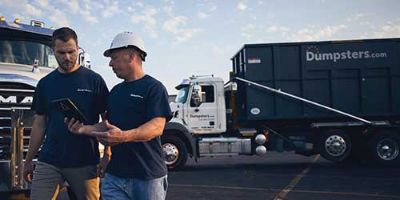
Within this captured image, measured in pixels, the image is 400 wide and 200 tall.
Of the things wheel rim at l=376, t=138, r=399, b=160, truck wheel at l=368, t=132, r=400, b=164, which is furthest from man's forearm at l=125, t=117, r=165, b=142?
wheel rim at l=376, t=138, r=399, b=160

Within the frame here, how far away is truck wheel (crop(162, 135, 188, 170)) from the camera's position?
1112cm

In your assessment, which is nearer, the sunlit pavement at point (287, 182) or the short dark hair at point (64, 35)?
the short dark hair at point (64, 35)

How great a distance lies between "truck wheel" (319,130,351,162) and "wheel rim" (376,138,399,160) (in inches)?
37.0

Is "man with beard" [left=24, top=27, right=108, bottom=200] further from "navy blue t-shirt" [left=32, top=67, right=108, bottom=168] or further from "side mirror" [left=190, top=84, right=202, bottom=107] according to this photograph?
"side mirror" [left=190, top=84, right=202, bottom=107]

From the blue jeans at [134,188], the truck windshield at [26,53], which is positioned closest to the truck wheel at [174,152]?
the truck windshield at [26,53]

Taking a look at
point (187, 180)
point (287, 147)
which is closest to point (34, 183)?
point (187, 180)

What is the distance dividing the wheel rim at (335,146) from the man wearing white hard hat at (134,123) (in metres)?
9.67

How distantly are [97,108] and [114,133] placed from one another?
0.94 metres

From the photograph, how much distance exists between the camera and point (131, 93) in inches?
108

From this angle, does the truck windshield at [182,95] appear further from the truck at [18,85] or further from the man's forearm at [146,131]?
the man's forearm at [146,131]

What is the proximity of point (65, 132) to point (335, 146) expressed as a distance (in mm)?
9787

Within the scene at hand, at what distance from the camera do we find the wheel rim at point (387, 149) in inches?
466

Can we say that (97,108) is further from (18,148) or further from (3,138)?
(3,138)

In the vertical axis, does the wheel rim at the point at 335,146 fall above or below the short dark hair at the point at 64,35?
below
